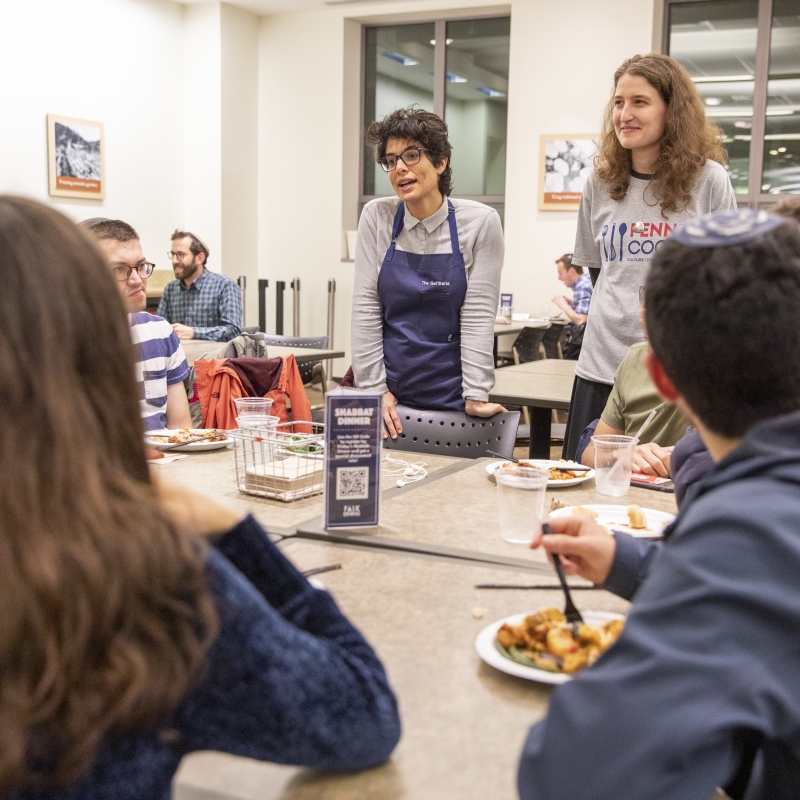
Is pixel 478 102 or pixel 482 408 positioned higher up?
pixel 478 102

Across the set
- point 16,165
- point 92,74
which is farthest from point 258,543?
point 92,74

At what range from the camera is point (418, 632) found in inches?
47.6

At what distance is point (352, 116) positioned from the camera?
29.8 feet

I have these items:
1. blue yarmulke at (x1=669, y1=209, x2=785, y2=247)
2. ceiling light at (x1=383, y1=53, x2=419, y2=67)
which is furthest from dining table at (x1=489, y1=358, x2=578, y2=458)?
ceiling light at (x1=383, y1=53, x2=419, y2=67)

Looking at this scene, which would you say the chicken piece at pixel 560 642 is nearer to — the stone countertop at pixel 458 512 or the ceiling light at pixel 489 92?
the stone countertop at pixel 458 512

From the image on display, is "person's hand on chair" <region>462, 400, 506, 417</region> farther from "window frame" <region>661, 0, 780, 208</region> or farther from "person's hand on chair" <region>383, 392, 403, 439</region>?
"window frame" <region>661, 0, 780, 208</region>

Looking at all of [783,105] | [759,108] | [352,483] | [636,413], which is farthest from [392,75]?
[352,483]

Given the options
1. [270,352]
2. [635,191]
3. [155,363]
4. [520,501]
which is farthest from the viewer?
[270,352]

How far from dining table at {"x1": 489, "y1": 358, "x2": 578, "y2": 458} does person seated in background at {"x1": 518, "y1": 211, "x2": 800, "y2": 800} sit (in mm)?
2287

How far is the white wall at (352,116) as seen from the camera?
7.92m

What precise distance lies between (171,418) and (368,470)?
1418 millimetres

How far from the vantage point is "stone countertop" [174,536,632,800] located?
877mm

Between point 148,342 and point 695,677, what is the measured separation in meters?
2.32

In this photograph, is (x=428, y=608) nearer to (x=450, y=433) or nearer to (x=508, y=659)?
(x=508, y=659)
